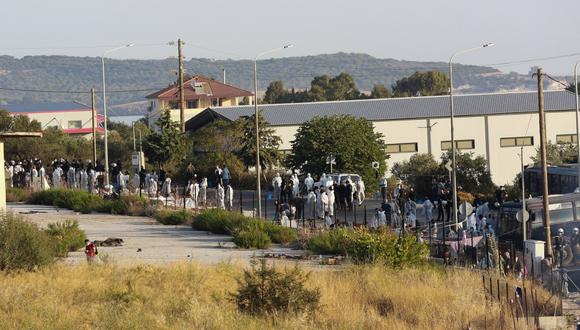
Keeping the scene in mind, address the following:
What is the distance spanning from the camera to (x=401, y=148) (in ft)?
274

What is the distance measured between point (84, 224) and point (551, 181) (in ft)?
61.8

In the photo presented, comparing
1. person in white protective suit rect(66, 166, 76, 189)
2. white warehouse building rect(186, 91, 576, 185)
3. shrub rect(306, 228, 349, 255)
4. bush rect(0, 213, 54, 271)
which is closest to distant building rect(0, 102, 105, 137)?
white warehouse building rect(186, 91, 576, 185)

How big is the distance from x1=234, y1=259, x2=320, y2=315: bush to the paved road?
237 inches

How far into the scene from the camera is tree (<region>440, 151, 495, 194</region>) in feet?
208

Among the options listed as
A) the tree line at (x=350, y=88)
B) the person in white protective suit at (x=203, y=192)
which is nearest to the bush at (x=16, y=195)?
the person in white protective suit at (x=203, y=192)

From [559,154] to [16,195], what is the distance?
106 feet

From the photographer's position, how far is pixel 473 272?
28.8m

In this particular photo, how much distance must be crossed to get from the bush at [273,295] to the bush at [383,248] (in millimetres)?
6452

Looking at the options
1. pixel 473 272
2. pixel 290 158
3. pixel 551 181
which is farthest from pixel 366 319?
pixel 290 158

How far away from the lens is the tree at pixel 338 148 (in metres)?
64.7

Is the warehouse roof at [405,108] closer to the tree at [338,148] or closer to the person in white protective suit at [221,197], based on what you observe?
the tree at [338,148]

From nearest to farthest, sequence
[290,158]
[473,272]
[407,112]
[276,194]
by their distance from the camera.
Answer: [473,272], [276,194], [290,158], [407,112]

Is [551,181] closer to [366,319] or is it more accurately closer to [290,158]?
[290,158]

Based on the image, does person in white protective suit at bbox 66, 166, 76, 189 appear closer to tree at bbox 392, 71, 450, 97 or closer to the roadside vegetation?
the roadside vegetation
